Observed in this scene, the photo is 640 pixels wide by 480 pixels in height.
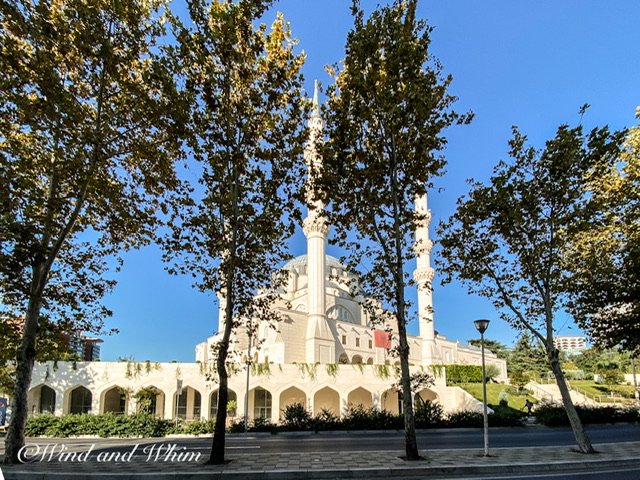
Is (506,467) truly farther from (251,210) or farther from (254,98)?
(254,98)

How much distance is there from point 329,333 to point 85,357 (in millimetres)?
24499

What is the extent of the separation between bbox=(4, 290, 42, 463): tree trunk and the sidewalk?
25.9 inches

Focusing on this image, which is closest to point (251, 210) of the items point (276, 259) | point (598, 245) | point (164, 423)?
point (276, 259)

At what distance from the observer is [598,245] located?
16062mm

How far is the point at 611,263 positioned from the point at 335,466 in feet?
40.6

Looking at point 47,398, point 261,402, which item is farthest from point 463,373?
point 47,398

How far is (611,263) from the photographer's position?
1511 cm

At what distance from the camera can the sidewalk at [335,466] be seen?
8258 mm

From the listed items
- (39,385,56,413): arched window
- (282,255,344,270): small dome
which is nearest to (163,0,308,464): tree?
(39,385,56,413): arched window

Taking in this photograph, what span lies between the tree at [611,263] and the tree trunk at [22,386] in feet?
53.2

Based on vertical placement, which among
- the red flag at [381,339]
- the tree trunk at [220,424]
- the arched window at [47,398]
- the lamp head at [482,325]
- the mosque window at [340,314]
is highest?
the mosque window at [340,314]

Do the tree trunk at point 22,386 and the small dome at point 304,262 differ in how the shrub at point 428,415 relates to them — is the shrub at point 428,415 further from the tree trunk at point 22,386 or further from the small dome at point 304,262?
the small dome at point 304,262

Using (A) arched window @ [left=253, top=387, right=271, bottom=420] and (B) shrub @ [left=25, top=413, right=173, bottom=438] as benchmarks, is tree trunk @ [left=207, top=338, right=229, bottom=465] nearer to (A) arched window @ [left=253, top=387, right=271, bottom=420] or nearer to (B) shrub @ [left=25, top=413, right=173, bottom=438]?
(B) shrub @ [left=25, top=413, right=173, bottom=438]

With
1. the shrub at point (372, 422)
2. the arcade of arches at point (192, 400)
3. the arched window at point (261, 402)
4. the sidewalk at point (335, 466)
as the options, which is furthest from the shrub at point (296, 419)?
the arched window at point (261, 402)
